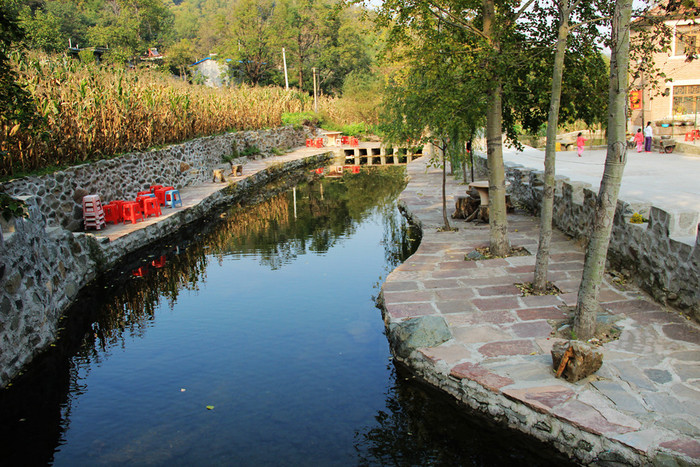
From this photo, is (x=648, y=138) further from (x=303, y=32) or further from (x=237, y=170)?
(x=303, y=32)

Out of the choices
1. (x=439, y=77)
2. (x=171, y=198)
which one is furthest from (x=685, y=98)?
(x=171, y=198)

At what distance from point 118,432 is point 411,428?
307cm

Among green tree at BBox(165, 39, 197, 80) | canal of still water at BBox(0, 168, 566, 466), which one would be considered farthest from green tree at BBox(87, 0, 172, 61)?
canal of still water at BBox(0, 168, 566, 466)

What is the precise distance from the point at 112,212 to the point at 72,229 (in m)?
1.17

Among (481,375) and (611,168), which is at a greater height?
(611,168)

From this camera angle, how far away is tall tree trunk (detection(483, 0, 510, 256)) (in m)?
9.66

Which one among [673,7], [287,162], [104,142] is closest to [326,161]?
[287,162]

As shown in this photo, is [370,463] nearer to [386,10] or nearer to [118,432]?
[118,432]

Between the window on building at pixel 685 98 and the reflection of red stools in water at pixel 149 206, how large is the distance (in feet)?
95.0

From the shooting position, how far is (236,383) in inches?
268

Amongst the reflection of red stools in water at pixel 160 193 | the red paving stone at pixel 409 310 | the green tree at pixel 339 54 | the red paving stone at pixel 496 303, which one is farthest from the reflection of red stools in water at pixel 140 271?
the green tree at pixel 339 54

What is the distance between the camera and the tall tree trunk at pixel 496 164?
31.7 feet

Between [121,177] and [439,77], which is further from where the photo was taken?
[121,177]

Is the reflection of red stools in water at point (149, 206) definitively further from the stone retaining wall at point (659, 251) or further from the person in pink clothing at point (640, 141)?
the person in pink clothing at point (640, 141)
